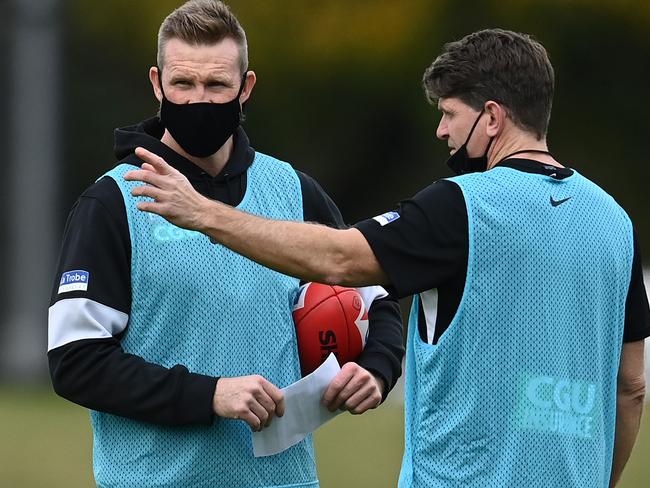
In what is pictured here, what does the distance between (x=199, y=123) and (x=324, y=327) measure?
73 centimetres

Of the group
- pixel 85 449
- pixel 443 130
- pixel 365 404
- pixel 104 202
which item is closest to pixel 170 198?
pixel 104 202

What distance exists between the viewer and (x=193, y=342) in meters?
4.20

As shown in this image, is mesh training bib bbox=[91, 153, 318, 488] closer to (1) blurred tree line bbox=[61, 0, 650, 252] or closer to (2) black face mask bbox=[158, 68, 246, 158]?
(2) black face mask bbox=[158, 68, 246, 158]

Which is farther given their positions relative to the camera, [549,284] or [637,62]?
[637,62]

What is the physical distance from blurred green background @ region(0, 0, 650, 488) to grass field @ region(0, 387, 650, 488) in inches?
205

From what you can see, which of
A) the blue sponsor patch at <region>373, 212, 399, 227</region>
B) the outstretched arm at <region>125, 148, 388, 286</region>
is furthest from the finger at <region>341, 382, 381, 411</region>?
the blue sponsor patch at <region>373, 212, 399, 227</region>

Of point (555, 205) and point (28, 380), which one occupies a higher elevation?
point (555, 205)

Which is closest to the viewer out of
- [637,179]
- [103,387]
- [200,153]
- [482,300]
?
[482,300]

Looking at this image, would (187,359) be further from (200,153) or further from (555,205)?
(555,205)

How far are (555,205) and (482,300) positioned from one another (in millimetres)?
343

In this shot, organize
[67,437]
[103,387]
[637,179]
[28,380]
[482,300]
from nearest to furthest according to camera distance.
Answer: [482,300] → [103,387] → [67,437] → [28,380] → [637,179]

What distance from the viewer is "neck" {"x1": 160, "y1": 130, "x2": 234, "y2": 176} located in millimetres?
4453

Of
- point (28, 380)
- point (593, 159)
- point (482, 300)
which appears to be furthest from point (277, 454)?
point (593, 159)

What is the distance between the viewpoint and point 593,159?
19234mm
